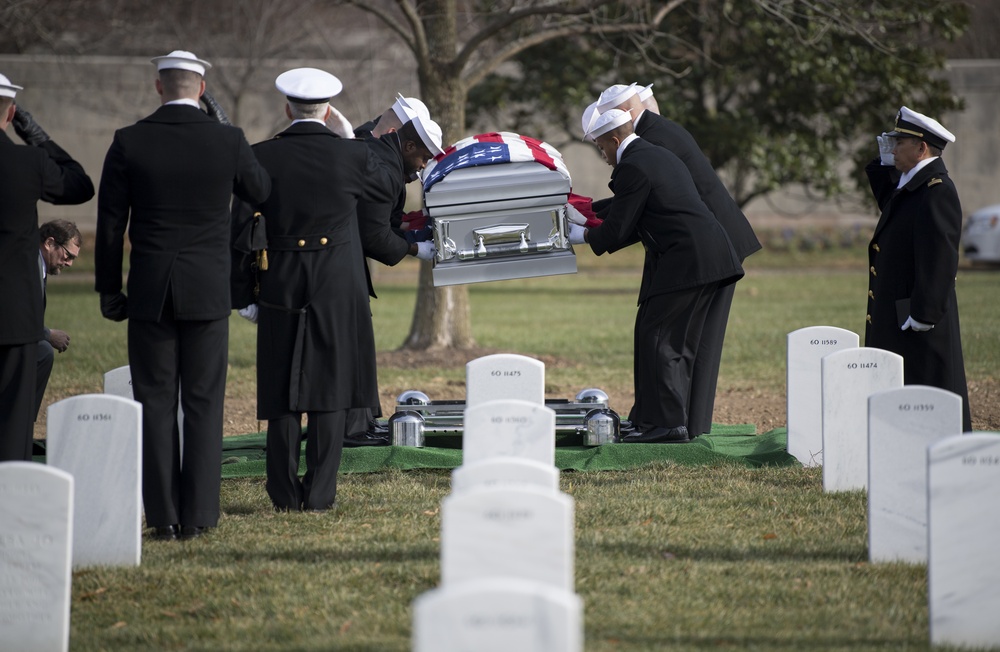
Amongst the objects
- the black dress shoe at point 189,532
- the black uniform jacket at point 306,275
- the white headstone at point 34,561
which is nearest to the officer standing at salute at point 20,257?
the black dress shoe at point 189,532

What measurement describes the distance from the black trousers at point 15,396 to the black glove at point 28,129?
34.8 inches

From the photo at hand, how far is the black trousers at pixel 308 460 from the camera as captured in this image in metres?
5.54

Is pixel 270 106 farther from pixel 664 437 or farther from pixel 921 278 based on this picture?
pixel 921 278

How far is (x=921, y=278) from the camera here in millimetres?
6180

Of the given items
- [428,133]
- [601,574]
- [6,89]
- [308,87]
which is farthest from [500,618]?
[428,133]

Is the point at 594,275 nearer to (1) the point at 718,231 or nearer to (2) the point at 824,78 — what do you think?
(2) the point at 824,78

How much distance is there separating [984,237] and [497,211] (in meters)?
16.0

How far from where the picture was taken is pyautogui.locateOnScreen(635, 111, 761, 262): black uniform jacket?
7.20m

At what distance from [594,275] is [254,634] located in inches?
721

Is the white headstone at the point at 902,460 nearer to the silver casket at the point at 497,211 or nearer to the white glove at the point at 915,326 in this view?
the white glove at the point at 915,326

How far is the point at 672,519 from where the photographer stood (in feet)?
17.8

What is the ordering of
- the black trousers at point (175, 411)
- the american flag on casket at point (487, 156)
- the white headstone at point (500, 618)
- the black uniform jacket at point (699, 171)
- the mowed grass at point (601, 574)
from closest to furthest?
the white headstone at point (500, 618)
the mowed grass at point (601, 574)
the black trousers at point (175, 411)
the american flag on casket at point (487, 156)
the black uniform jacket at point (699, 171)

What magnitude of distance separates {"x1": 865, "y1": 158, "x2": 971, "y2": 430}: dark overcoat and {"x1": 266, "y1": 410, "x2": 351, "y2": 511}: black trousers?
2987mm

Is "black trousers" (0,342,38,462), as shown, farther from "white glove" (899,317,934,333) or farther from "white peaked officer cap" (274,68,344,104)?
"white glove" (899,317,934,333)
